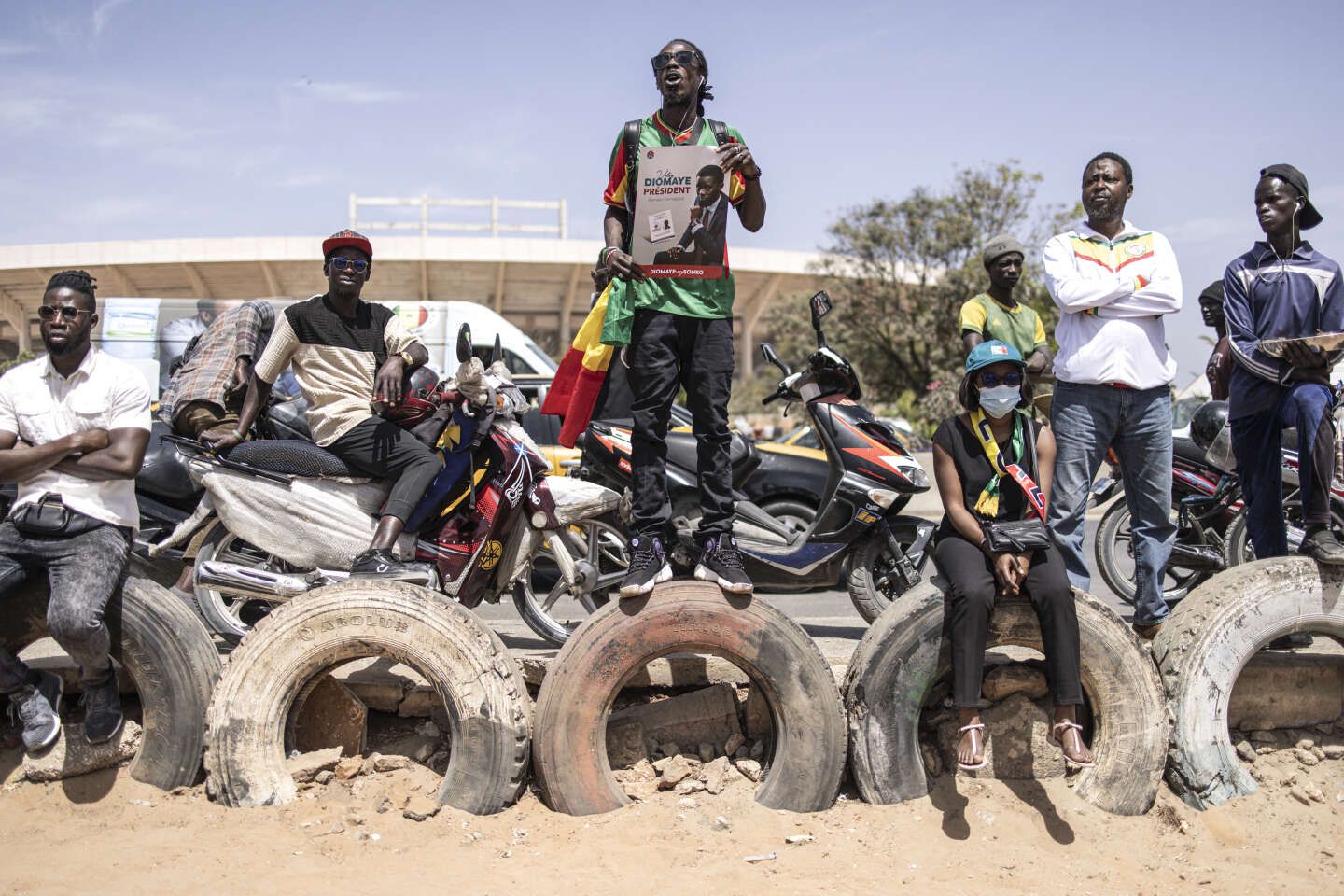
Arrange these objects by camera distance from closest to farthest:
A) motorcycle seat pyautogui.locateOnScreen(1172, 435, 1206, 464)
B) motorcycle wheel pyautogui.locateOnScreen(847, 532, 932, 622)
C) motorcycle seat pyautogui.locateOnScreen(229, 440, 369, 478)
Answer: motorcycle seat pyautogui.locateOnScreen(229, 440, 369, 478)
motorcycle wheel pyautogui.locateOnScreen(847, 532, 932, 622)
motorcycle seat pyautogui.locateOnScreen(1172, 435, 1206, 464)

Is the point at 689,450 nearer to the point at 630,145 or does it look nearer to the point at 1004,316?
the point at 1004,316

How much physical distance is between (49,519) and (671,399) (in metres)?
2.51

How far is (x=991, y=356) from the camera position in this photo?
157 inches

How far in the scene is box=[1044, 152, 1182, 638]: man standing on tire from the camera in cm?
459

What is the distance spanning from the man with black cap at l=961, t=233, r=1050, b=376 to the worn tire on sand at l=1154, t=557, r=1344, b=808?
1.52 m

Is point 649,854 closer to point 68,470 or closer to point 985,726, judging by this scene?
point 985,726

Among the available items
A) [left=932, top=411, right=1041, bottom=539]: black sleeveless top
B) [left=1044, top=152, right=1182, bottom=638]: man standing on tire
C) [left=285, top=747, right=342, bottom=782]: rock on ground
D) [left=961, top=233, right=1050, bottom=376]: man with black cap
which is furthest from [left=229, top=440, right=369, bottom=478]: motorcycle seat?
[left=1044, top=152, right=1182, bottom=638]: man standing on tire

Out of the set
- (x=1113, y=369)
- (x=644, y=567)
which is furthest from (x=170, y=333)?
(x=1113, y=369)

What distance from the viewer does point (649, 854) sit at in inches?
139

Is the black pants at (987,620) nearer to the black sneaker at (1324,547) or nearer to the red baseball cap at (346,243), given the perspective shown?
the black sneaker at (1324,547)

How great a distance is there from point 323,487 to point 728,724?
2279mm

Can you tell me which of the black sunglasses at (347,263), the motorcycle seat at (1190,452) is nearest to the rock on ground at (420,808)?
the black sunglasses at (347,263)

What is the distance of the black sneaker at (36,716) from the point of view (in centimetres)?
388

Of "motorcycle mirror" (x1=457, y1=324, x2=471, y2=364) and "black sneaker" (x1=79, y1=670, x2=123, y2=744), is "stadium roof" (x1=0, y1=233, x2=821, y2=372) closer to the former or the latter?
"motorcycle mirror" (x1=457, y1=324, x2=471, y2=364)
